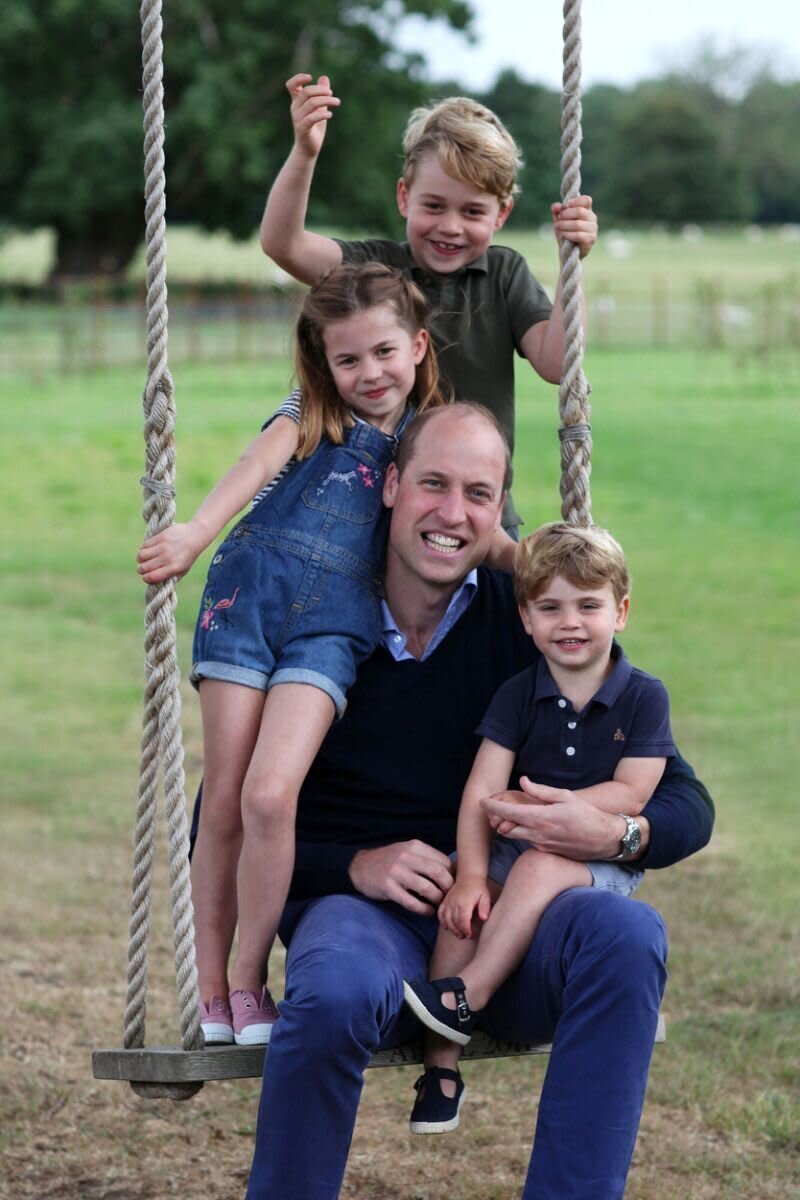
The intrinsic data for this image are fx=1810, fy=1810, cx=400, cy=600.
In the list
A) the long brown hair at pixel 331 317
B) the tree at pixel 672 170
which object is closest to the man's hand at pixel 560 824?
the long brown hair at pixel 331 317

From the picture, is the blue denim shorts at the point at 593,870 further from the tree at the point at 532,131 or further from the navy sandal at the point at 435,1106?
the tree at the point at 532,131

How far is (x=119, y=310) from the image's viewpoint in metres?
35.8

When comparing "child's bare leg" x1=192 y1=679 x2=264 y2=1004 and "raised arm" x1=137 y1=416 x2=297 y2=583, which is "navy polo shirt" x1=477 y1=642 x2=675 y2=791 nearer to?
"child's bare leg" x1=192 y1=679 x2=264 y2=1004

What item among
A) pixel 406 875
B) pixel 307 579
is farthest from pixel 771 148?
pixel 406 875

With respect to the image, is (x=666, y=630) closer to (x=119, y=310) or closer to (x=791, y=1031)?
(x=791, y=1031)

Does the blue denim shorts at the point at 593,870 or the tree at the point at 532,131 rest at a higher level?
the tree at the point at 532,131

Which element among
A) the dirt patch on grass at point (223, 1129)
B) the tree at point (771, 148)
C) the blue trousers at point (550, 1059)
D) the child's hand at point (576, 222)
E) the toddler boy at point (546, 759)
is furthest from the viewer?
the tree at point (771, 148)

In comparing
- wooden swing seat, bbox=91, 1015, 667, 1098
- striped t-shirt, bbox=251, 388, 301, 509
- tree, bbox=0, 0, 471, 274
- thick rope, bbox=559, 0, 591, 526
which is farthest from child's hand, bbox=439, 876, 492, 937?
tree, bbox=0, 0, 471, 274

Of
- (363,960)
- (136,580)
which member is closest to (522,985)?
(363,960)

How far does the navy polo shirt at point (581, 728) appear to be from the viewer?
3.32m

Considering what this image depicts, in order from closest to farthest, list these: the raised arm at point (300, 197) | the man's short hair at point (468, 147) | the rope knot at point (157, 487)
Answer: the rope knot at point (157, 487), the raised arm at point (300, 197), the man's short hair at point (468, 147)

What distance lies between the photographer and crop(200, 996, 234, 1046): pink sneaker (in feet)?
10.9

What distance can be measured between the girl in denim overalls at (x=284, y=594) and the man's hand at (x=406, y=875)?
153 millimetres

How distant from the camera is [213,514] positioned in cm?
340
